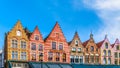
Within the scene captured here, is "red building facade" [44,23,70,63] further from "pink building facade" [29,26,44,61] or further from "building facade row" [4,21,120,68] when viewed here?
"pink building facade" [29,26,44,61]

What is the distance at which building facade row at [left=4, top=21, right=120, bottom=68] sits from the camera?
53938 millimetres

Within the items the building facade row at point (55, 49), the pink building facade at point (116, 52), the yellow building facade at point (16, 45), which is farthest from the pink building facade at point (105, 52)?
the yellow building facade at point (16, 45)

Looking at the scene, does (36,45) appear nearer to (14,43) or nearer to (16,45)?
(16,45)

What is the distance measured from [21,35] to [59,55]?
9155 millimetres

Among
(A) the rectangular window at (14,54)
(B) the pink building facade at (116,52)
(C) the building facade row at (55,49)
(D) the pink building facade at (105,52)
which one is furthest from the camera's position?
(B) the pink building facade at (116,52)

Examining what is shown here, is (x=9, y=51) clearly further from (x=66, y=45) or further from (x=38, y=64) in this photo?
(x=66, y=45)

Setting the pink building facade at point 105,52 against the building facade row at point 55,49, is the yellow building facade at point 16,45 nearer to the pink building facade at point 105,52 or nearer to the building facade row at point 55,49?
the building facade row at point 55,49

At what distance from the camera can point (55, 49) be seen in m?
58.1

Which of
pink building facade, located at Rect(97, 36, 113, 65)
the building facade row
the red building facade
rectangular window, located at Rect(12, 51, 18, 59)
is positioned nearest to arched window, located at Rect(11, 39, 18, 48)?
the building facade row

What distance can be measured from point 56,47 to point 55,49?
0.51m

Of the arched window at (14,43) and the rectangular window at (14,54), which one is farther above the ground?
the arched window at (14,43)

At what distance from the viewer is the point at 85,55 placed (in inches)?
2418

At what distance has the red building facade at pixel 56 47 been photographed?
188ft

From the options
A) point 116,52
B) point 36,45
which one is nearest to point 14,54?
point 36,45
